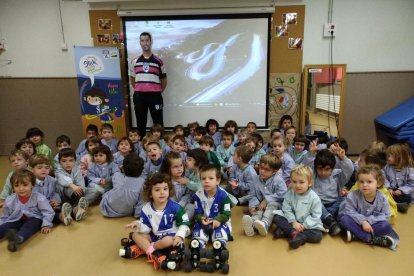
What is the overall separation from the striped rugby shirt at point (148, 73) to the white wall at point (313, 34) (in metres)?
0.94

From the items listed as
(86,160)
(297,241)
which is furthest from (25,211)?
(297,241)

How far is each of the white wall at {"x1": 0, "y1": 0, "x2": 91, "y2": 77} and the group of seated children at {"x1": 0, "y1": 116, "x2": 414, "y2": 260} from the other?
6.10ft

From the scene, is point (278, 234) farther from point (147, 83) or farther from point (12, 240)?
point (147, 83)

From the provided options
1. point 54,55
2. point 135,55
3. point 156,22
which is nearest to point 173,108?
point 135,55

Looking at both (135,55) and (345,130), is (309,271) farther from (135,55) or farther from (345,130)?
(135,55)

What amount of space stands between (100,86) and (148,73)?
0.76 meters

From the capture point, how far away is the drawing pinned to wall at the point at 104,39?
446 cm

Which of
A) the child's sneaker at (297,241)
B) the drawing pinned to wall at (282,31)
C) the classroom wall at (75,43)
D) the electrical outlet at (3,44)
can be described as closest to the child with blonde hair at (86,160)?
the classroom wall at (75,43)

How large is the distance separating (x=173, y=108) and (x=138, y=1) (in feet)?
5.15

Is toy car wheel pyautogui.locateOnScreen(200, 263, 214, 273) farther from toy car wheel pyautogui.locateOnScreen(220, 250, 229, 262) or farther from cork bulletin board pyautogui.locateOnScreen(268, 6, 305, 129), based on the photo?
cork bulletin board pyautogui.locateOnScreen(268, 6, 305, 129)

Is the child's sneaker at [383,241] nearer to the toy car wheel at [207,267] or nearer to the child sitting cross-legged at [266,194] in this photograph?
the child sitting cross-legged at [266,194]

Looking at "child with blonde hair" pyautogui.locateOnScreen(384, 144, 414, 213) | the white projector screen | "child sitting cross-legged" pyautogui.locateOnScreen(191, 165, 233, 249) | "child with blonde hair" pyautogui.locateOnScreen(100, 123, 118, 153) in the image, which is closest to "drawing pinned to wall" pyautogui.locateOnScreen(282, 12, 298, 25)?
the white projector screen

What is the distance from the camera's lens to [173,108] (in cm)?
468

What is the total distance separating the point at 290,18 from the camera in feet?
14.0
